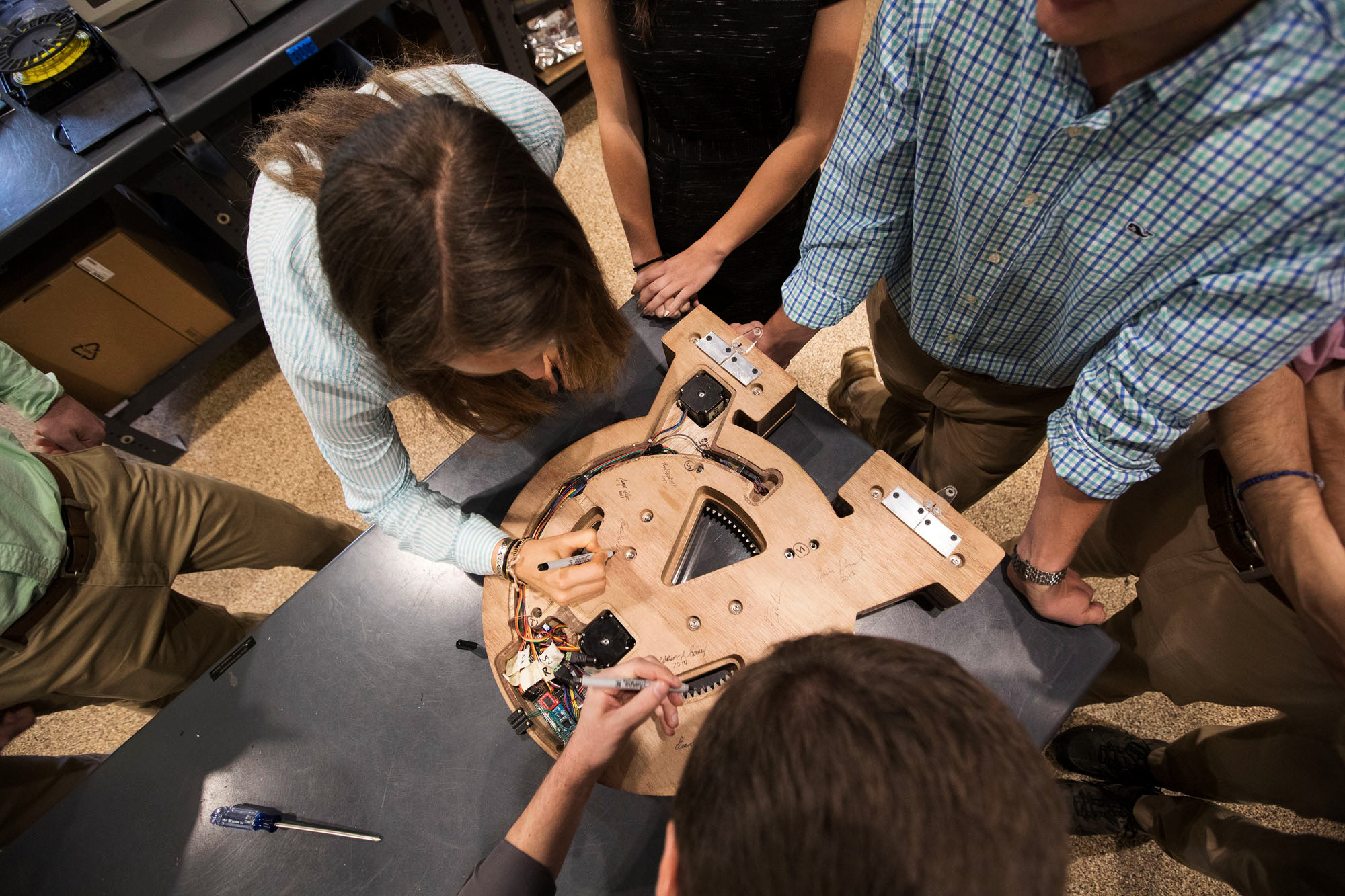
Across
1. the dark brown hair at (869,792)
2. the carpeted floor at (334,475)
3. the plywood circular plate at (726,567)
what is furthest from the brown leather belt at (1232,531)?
the carpeted floor at (334,475)

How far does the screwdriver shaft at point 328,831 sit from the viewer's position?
1.10 meters

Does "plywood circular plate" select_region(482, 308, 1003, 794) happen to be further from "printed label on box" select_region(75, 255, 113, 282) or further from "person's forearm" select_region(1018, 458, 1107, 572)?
"printed label on box" select_region(75, 255, 113, 282)

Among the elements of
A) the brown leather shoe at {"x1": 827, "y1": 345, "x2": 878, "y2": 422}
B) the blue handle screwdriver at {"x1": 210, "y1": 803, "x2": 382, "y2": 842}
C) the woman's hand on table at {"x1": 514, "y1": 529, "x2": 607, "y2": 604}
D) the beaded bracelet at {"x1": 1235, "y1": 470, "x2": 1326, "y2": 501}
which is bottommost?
the brown leather shoe at {"x1": 827, "y1": 345, "x2": 878, "y2": 422}

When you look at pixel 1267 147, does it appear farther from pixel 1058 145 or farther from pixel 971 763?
A: pixel 971 763

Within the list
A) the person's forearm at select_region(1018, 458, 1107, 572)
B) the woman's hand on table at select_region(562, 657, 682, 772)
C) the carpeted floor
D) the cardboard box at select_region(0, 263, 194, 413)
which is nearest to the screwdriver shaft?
the woman's hand on table at select_region(562, 657, 682, 772)

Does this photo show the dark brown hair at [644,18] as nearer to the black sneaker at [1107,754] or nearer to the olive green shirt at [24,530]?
the olive green shirt at [24,530]

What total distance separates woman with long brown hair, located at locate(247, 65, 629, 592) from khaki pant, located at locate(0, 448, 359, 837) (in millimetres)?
804

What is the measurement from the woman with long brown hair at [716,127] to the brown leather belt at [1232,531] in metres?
1.06

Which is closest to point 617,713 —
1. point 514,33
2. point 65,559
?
point 65,559

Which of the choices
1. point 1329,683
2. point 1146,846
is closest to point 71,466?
point 1329,683

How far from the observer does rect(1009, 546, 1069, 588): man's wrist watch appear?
1102 mm

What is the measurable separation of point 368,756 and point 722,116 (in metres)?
1.50

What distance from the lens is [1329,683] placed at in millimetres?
1140

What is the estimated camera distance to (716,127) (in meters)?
1.44
